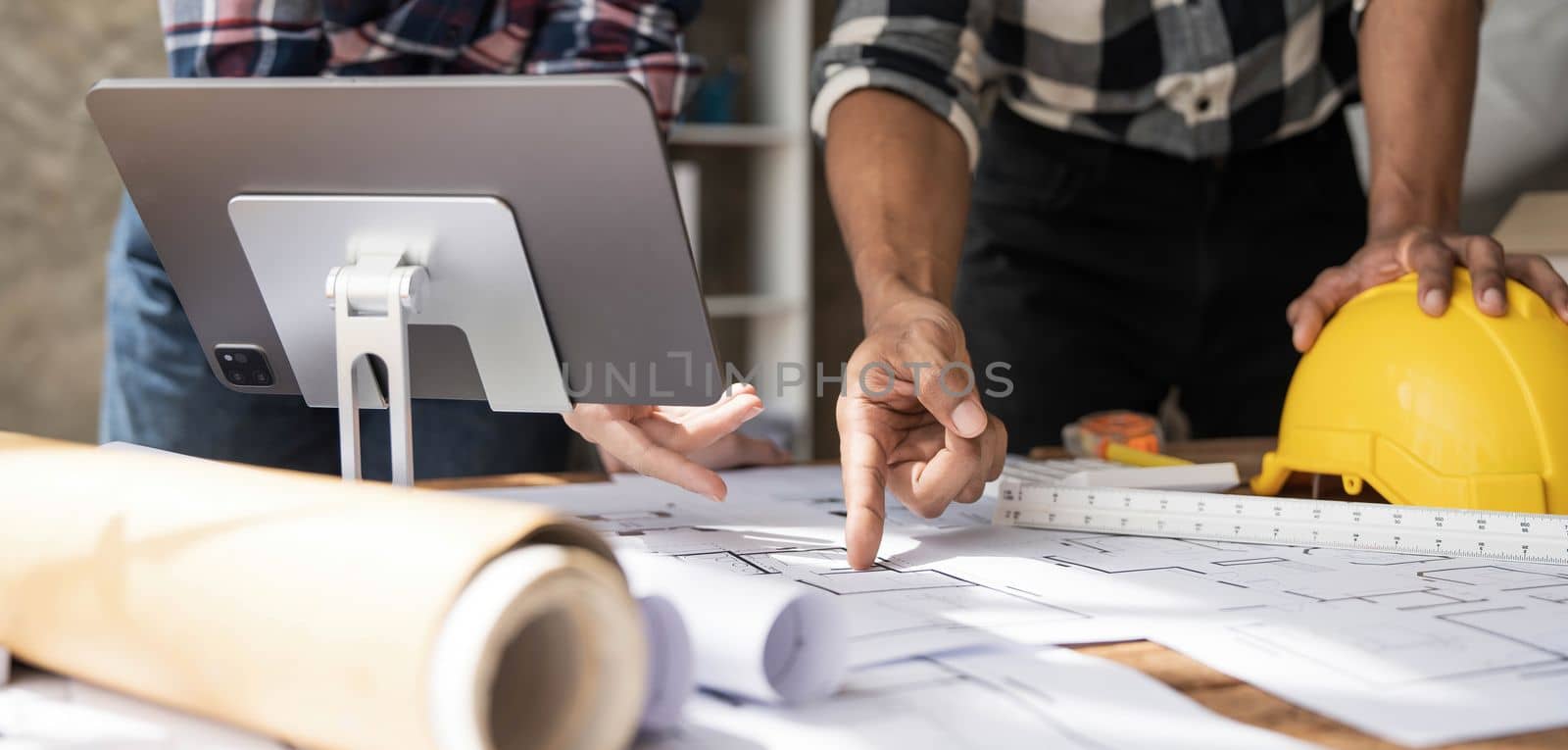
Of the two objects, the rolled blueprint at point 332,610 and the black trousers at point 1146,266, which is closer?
the rolled blueprint at point 332,610

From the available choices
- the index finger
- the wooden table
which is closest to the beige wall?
the index finger

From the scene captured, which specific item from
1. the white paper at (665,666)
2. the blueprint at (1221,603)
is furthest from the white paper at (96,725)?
the blueprint at (1221,603)

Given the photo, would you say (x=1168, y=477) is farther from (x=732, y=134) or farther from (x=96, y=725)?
(x=732, y=134)

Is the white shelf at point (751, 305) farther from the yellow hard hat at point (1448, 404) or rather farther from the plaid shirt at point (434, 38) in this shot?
the yellow hard hat at point (1448, 404)

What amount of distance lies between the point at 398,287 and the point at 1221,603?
55 centimetres

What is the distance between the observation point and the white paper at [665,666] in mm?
542

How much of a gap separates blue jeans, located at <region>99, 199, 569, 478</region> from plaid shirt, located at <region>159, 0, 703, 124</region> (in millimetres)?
261

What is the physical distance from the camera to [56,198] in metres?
2.62

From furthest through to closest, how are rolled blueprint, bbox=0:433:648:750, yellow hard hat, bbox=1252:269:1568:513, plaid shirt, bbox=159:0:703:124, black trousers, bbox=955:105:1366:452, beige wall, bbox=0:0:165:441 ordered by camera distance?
beige wall, bbox=0:0:165:441
black trousers, bbox=955:105:1366:452
plaid shirt, bbox=159:0:703:124
yellow hard hat, bbox=1252:269:1568:513
rolled blueprint, bbox=0:433:648:750

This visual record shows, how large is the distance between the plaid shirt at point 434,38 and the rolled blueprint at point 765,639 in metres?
0.82

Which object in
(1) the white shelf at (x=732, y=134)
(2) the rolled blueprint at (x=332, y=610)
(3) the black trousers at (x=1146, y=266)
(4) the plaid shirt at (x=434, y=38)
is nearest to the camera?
(2) the rolled blueprint at (x=332, y=610)

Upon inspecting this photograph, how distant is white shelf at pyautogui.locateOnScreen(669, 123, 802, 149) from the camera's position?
2949 mm

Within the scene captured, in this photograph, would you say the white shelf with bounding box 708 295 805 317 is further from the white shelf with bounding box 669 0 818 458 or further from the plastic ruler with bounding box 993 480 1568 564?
the plastic ruler with bounding box 993 480 1568 564

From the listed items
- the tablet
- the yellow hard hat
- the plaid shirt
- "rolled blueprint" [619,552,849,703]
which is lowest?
"rolled blueprint" [619,552,849,703]
